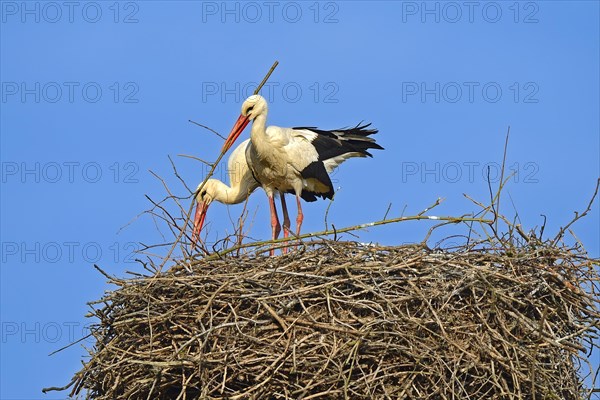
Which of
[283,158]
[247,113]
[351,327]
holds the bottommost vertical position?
[351,327]

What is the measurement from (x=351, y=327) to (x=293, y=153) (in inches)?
144

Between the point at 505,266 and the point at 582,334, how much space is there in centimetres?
62

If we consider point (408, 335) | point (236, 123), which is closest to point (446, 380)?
point (408, 335)

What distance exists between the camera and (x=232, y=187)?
10508 mm

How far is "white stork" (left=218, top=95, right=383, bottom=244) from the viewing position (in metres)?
9.76

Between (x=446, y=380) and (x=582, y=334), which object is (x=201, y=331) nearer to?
(x=446, y=380)

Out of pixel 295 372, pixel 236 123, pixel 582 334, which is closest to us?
pixel 295 372

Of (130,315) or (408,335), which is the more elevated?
(130,315)

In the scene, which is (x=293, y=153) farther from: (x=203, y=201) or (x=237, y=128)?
(x=203, y=201)

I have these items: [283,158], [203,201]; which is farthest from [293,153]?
[203,201]

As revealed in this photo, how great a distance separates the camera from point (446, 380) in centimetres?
652

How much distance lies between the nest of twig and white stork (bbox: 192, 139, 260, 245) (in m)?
3.21

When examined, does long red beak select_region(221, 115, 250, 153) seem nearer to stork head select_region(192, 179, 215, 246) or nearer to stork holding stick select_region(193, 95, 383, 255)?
stork holding stick select_region(193, 95, 383, 255)

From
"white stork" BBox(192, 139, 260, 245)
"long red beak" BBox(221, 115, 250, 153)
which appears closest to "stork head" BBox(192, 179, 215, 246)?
"white stork" BBox(192, 139, 260, 245)
